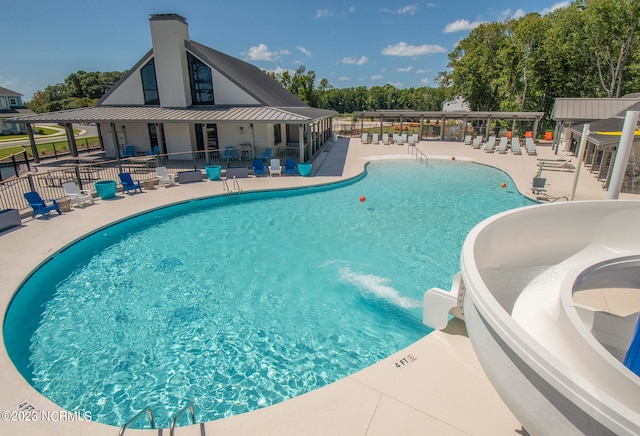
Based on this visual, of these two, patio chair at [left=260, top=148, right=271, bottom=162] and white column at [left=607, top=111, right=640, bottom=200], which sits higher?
white column at [left=607, top=111, right=640, bottom=200]

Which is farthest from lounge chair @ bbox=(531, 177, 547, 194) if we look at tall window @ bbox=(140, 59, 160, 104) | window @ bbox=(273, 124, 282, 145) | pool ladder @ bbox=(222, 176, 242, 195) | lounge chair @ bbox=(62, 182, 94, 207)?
tall window @ bbox=(140, 59, 160, 104)

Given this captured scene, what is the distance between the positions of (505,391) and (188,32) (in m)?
24.3

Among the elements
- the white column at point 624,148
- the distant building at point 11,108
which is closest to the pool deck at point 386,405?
the white column at point 624,148

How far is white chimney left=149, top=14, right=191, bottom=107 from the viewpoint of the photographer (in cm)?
1970

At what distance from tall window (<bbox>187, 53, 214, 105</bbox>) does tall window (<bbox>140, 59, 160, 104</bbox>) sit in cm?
231

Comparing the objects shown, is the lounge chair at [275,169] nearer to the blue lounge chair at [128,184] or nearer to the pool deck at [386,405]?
the blue lounge chair at [128,184]

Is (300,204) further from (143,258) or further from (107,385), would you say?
(107,385)

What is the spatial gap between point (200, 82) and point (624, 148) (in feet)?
69.8

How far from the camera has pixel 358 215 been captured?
1284cm

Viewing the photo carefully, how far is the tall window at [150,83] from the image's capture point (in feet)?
70.1

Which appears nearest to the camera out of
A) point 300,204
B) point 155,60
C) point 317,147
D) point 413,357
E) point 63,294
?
point 413,357

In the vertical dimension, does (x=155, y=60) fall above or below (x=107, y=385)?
above

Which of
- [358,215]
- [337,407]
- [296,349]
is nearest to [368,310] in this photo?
[296,349]

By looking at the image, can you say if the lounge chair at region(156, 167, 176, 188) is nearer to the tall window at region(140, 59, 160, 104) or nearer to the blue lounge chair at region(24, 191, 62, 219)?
the blue lounge chair at region(24, 191, 62, 219)
